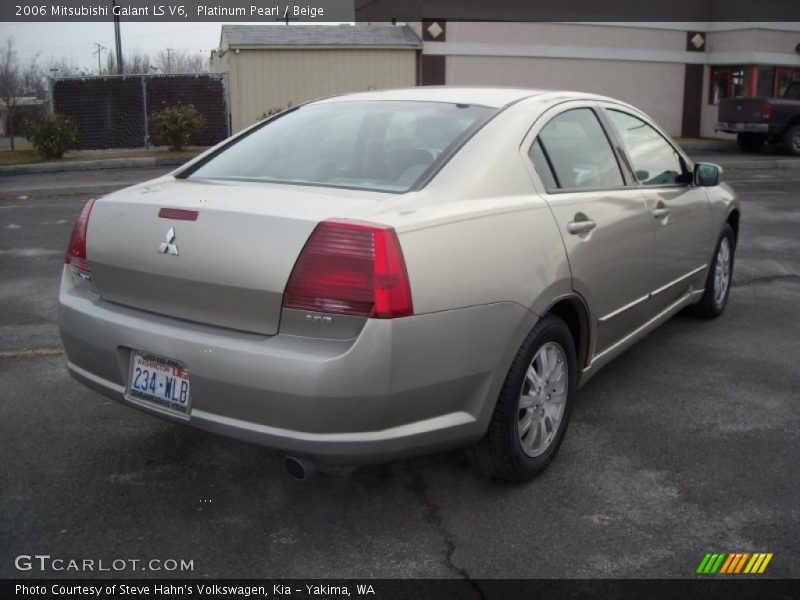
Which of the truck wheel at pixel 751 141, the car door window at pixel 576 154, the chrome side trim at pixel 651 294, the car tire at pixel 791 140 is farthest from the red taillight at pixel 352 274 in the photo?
the truck wheel at pixel 751 141

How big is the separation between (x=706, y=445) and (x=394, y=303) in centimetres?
191

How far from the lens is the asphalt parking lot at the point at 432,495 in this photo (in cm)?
286

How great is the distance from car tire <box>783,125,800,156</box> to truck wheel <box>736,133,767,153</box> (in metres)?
0.73

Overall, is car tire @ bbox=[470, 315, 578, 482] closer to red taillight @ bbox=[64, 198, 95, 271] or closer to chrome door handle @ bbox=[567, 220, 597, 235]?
chrome door handle @ bbox=[567, 220, 597, 235]

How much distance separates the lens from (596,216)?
12.2 ft

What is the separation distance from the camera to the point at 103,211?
3244mm

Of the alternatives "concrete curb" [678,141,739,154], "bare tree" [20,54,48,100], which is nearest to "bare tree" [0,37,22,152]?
"bare tree" [20,54,48,100]

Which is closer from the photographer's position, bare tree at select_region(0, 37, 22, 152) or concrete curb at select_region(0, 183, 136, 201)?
concrete curb at select_region(0, 183, 136, 201)

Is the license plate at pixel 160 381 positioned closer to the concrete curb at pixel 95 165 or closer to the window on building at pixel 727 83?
the concrete curb at pixel 95 165

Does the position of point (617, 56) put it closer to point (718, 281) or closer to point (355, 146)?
point (718, 281)

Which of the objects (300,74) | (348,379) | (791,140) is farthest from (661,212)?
(300,74)

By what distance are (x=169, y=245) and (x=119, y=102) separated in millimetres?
18367

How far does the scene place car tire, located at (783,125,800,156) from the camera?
758 inches

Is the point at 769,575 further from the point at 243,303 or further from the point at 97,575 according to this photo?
the point at 97,575
